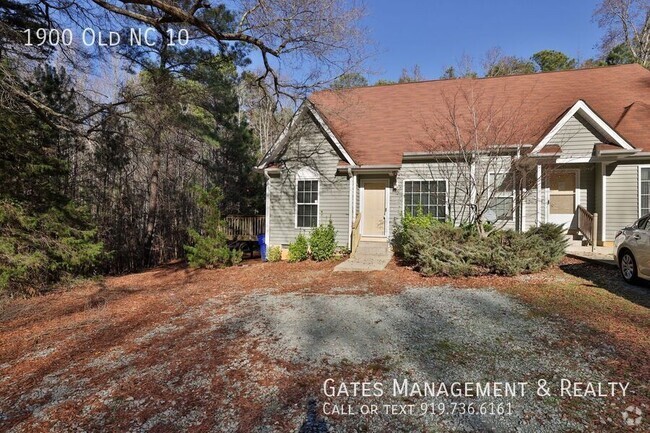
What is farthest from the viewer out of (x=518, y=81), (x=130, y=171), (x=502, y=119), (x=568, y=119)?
(x=130, y=171)

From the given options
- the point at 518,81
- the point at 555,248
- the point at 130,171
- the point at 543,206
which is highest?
the point at 518,81

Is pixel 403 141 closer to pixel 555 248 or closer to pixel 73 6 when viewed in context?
pixel 555 248

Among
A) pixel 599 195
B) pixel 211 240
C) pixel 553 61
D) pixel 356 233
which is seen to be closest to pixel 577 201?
pixel 599 195

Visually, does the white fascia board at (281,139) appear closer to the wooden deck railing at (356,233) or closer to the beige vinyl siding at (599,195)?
the wooden deck railing at (356,233)

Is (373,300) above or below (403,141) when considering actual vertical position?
below

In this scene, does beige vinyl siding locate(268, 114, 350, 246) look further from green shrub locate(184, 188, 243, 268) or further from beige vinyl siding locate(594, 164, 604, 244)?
beige vinyl siding locate(594, 164, 604, 244)

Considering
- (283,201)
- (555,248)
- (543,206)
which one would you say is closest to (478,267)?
(555,248)

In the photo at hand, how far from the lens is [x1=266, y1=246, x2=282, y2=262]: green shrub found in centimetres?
1228

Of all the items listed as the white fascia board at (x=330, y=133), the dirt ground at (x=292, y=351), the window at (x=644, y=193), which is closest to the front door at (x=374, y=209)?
the white fascia board at (x=330, y=133)

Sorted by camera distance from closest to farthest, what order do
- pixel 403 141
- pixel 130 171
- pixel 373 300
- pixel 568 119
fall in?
pixel 373 300, pixel 568 119, pixel 403 141, pixel 130 171

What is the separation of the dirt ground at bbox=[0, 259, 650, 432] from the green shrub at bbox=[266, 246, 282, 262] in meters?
4.22

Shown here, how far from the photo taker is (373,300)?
6609mm

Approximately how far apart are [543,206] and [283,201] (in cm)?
905

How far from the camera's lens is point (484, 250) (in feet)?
27.1
